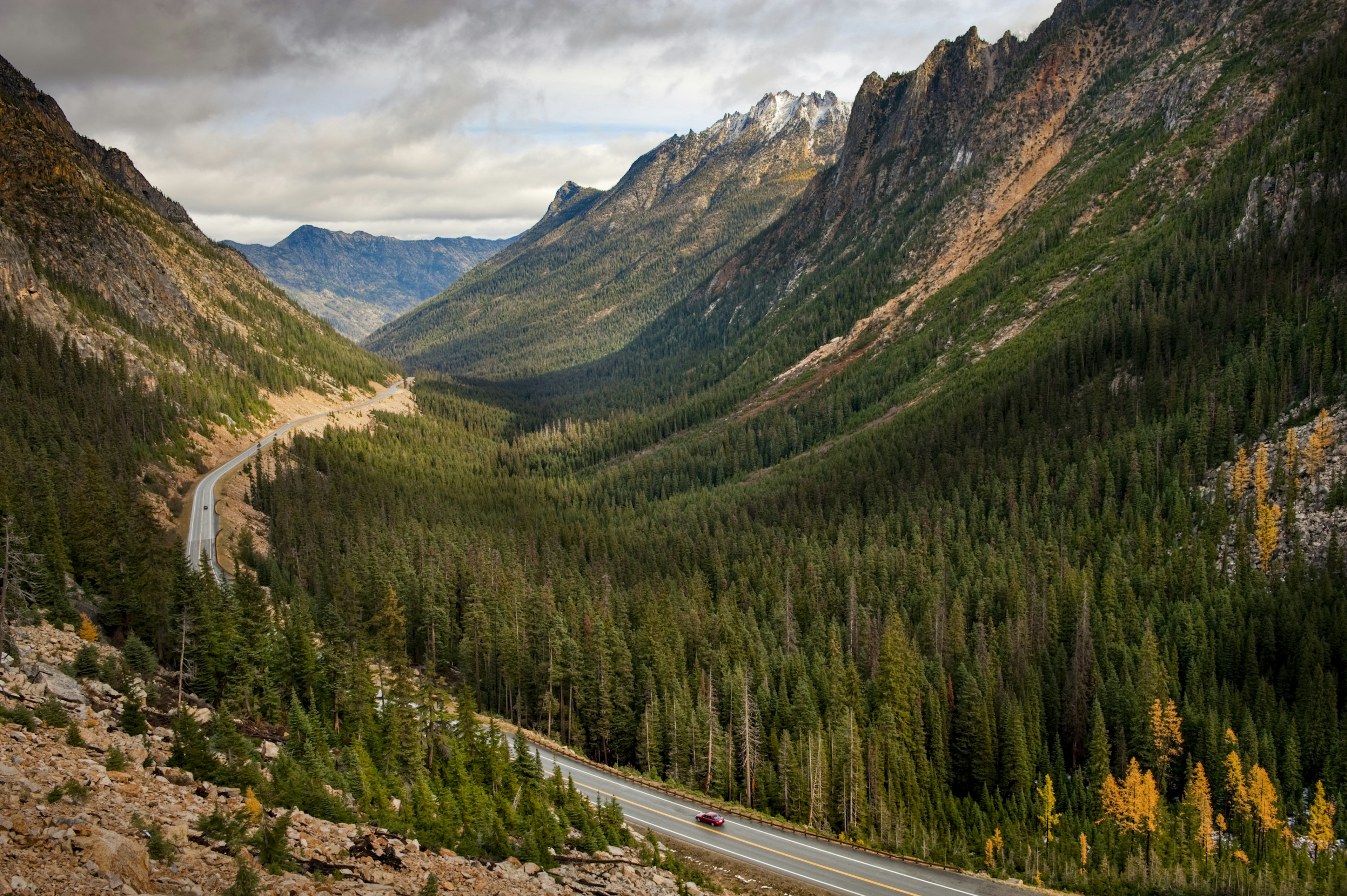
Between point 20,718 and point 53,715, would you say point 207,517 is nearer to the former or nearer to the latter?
point 53,715

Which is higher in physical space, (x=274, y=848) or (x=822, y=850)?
(x=274, y=848)

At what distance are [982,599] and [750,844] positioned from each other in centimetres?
5694

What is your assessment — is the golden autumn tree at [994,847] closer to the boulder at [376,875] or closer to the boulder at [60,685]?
the boulder at [376,875]

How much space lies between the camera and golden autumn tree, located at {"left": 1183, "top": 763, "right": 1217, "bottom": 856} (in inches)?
2386

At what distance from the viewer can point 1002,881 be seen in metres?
48.5

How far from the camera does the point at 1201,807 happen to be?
63656mm

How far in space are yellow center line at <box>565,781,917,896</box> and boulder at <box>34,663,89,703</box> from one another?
1092 inches

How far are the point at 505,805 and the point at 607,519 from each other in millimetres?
122369

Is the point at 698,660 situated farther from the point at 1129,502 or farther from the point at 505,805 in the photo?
the point at 1129,502

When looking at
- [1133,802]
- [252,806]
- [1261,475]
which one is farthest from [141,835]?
[1261,475]

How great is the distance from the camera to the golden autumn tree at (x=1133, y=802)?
63.3 metres

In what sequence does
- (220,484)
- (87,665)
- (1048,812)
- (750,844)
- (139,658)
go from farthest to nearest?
(220,484)
(1048,812)
(750,844)
(139,658)
(87,665)

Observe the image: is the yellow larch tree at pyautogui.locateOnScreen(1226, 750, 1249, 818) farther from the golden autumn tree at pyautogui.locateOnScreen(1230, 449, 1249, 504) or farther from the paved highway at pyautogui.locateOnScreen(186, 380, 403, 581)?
the paved highway at pyautogui.locateOnScreen(186, 380, 403, 581)

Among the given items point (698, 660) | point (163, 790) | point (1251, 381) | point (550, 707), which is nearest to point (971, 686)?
point (698, 660)
